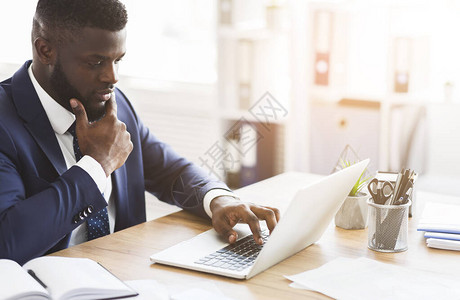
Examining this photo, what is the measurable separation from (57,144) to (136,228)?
287 millimetres

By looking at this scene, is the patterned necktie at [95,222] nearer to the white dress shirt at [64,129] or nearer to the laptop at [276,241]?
the white dress shirt at [64,129]

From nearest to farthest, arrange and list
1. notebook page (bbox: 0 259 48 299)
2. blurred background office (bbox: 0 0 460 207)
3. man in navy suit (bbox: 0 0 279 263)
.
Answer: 1. notebook page (bbox: 0 259 48 299)
2. man in navy suit (bbox: 0 0 279 263)
3. blurred background office (bbox: 0 0 460 207)

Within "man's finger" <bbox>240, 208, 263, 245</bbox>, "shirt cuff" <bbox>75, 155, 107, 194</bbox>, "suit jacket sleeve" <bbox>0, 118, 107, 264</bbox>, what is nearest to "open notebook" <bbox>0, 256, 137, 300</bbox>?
"suit jacket sleeve" <bbox>0, 118, 107, 264</bbox>

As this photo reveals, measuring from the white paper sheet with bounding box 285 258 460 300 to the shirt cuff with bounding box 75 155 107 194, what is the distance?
0.49 m

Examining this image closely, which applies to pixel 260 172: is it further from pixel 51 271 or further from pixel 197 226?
pixel 51 271

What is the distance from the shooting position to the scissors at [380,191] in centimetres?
133

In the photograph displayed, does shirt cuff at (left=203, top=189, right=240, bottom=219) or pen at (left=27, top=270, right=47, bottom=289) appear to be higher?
shirt cuff at (left=203, top=189, right=240, bottom=219)

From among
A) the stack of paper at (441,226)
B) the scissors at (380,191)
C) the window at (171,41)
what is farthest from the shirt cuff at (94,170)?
the window at (171,41)

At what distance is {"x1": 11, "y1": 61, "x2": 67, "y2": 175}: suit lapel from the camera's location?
58.2 inches

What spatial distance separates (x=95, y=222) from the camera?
156cm

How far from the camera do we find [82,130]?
1.46 m

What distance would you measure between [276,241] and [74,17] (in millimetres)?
761

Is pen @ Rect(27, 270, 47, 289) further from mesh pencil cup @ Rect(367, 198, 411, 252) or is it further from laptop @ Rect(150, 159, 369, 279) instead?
mesh pencil cup @ Rect(367, 198, 411, 252)

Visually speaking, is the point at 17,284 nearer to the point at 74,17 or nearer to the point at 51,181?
the point at 51,181
